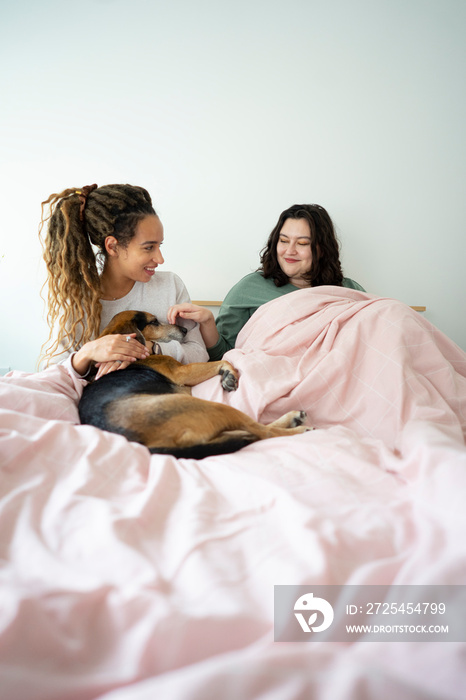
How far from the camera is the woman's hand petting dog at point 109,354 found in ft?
5.23

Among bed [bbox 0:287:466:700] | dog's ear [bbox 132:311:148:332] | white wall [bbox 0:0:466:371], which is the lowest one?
bed [bbox 0:287:466:700]

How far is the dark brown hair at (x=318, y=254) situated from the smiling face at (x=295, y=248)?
3 cm

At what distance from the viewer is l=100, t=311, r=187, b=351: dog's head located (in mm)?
1821

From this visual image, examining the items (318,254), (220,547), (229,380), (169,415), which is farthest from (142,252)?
(220,547)

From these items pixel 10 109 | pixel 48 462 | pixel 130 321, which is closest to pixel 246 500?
pixel 48 462

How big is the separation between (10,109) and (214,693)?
3.54m

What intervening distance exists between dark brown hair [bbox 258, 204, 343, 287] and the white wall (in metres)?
0.40

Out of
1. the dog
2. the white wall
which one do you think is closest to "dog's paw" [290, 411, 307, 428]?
the dog

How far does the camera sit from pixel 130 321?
1.86 m

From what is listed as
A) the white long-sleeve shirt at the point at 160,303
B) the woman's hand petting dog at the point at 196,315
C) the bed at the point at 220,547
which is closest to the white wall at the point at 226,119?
the white long-sleeve shirt at the point at 160,303

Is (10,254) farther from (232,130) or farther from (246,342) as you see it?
(246,342)

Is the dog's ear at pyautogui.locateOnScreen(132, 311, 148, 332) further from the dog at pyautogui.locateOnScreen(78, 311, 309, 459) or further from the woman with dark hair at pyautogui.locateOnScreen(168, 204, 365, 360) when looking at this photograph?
the woman with dark hair at pyautogui.locateOnScreen(168, 204, 365, 360)

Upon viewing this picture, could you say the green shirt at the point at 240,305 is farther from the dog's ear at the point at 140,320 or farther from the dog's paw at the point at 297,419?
the dog's paw at the point at 297,419

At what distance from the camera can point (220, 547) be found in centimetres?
74
